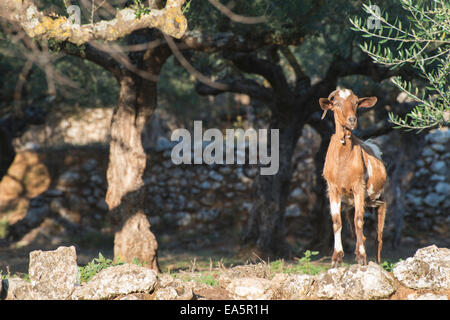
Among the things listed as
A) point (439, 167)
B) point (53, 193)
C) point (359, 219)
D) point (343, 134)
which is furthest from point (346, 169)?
point (53, 193)

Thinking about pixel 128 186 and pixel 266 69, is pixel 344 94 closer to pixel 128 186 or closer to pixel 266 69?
pixel 128 186

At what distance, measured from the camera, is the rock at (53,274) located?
7492mm

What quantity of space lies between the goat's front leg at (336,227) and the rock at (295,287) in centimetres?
58

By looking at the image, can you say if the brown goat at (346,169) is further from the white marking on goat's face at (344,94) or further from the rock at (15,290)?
the rock at (15,290)

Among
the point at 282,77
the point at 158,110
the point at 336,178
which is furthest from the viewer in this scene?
the point at 158,110

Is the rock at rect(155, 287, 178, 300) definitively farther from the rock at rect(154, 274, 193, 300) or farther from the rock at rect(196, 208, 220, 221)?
the rock at rect(196, 208, 220, 221)

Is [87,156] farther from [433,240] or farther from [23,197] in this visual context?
[433,240]

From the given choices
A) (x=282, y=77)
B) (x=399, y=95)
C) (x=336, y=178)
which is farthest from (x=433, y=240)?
(x=336, y=178)

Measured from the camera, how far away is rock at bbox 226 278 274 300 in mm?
7609

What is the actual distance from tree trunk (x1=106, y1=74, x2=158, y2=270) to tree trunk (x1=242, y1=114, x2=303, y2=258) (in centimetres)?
403

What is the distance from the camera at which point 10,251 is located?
17875 mm

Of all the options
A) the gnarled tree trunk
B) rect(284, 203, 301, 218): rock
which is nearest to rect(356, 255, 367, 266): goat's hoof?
the gnarled tree trunk

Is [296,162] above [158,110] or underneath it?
underneath

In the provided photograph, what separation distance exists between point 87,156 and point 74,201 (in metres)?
2.19
